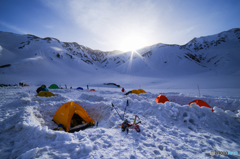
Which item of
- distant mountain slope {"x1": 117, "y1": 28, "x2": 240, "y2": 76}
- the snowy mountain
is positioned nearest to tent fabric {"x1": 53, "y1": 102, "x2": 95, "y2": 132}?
the snowy mountain

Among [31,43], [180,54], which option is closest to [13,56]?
[31,43]

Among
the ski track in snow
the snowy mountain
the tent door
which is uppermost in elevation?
the snowy mountain

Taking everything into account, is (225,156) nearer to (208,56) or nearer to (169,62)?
(169,62)

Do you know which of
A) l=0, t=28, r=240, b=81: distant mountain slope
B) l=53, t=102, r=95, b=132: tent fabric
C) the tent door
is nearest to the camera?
l=53, t=102, r=95, b=132: tent fabric

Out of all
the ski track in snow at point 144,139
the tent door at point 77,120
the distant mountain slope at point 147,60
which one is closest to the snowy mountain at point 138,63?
the distant mountain slope at point 147,60

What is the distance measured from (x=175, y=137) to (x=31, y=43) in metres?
96.4

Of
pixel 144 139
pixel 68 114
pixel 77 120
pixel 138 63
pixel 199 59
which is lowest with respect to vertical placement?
pixel 77 120

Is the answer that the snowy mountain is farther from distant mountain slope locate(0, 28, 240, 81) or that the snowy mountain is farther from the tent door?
the tent door

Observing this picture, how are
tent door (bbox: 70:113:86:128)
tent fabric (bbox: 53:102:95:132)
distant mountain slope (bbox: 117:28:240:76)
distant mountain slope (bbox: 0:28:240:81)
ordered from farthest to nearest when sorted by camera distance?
1. distant mountain slope (bbox: 117:28:240:76)
2. distant mountain slope (bbox: 0:28:240:81)
3. tent door (bbox: 70:113:86:128)
4. tent fabric (bbox: 53:102:95:132)

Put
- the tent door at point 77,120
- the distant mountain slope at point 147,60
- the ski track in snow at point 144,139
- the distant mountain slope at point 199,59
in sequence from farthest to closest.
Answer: the distant mountain slope at point 199,59 → the distant mountain slope at point 147,60 → the tent door at point 77,120 → the ski track in snow at point 144,139

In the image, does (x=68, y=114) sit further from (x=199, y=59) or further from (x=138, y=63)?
(x=199, y=59)

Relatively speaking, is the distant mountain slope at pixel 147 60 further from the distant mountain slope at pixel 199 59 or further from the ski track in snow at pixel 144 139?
the ski track in snow at pixel 144 139

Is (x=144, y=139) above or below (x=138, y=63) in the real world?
below

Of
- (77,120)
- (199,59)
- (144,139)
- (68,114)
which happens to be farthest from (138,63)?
(144,139)
